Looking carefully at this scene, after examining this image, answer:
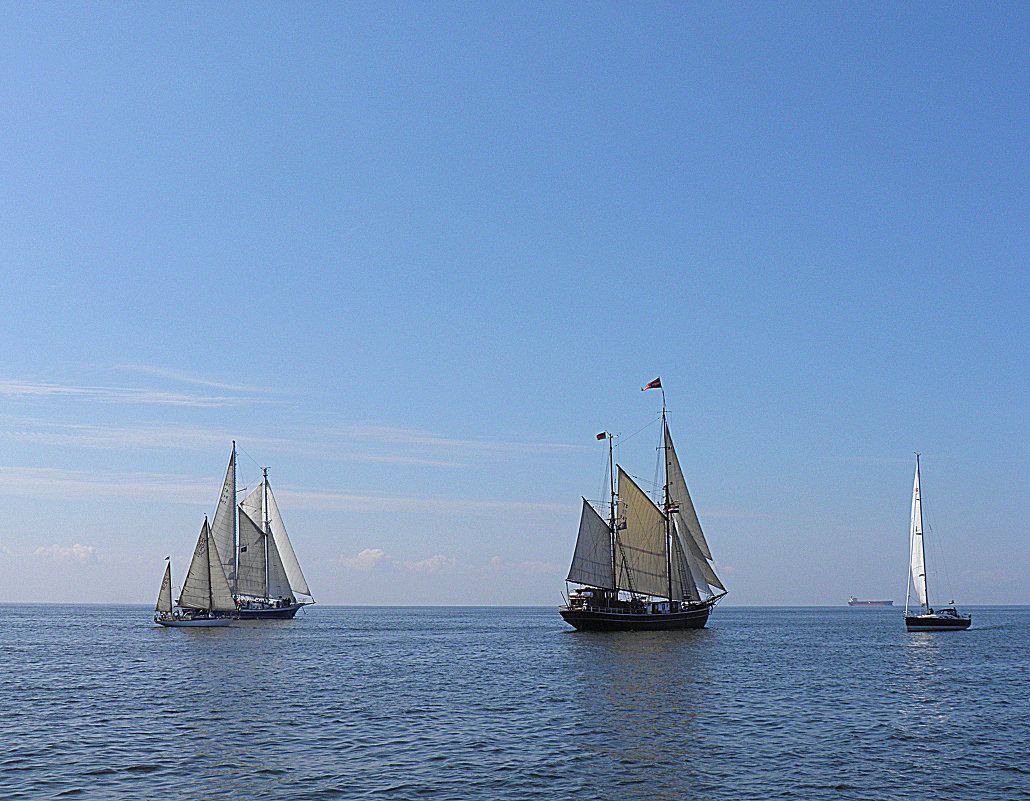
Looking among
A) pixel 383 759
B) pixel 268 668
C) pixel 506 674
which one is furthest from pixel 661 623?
pixel 383 759

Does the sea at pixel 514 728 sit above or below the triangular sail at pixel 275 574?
below

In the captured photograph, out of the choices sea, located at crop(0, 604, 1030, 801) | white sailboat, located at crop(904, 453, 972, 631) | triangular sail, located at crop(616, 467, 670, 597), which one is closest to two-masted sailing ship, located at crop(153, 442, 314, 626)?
sea, located at crop(0, 604, 1030, 801)

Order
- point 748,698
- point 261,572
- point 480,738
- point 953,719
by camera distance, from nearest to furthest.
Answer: point 480,738 < point 953,719 < point 748,698 < point 261,572

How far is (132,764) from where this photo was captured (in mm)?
36281

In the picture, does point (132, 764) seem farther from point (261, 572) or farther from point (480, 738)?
point (261, 572)

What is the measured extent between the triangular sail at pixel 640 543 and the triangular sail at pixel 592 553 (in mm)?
1924

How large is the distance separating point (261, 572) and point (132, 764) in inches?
4827

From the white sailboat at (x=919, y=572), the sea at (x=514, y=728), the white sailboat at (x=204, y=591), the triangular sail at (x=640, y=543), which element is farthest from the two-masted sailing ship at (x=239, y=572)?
the white sailboat at (x=919, y=572)

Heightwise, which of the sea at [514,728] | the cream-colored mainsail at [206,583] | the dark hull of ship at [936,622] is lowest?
the dark hull of ship at [936,622]

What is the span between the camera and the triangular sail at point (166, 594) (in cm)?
13548

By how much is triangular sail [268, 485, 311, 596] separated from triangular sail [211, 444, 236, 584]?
39.3 ft

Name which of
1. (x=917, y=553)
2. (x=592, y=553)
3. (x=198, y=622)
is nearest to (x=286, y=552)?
(x=198, y=622)

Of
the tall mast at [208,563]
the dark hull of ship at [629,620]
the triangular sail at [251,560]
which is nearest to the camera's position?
the dark hull of ship at [629,620]

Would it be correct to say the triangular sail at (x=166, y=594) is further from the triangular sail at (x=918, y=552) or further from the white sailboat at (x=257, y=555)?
the triangular sail at (x=918, y=552)
